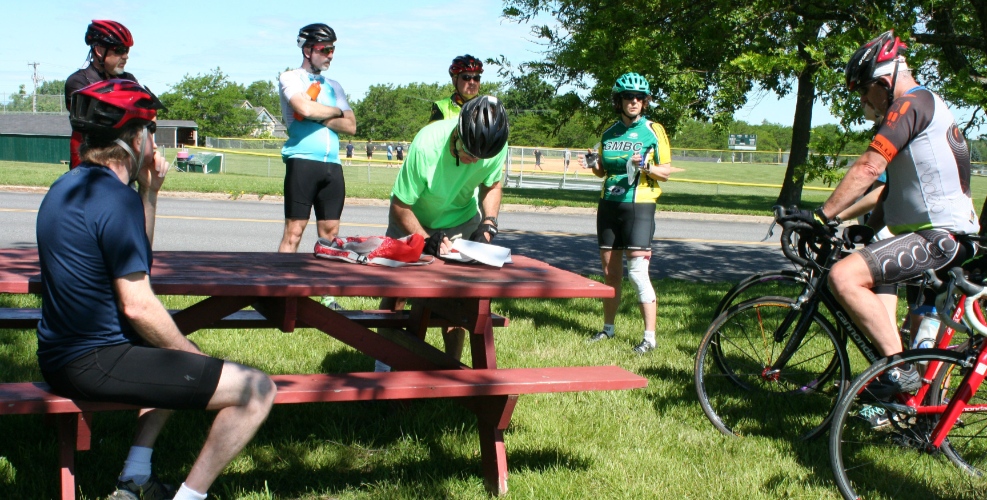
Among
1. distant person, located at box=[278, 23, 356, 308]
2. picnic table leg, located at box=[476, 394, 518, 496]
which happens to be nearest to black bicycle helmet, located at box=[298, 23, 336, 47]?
distant person, located at box=[278, 23, 356, 308]

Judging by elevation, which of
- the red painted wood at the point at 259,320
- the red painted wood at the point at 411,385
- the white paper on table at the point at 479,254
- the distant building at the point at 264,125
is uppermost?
the distant building at the point at 264,125

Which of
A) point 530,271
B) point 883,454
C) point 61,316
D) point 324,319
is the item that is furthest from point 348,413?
point 883,454

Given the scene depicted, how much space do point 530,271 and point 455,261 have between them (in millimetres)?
414

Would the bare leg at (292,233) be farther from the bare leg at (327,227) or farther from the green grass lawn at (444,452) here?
the green grass lawn at (444,452)

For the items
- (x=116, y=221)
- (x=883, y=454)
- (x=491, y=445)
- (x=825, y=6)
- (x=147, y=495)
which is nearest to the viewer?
(x=116, y=221)

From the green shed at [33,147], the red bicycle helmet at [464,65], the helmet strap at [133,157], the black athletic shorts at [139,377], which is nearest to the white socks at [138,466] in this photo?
the black athletic shorts at [139,377]

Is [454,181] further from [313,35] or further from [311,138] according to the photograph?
[313,35]

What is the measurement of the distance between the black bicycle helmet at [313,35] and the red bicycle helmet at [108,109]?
3354mm

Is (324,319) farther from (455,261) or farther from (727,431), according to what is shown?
(727,431)

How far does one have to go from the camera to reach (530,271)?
385cm

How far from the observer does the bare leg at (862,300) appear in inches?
140

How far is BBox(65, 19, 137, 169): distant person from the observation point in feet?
17.6

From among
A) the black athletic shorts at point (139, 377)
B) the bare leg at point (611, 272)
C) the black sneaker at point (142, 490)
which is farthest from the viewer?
the bare leg at point (611, 272)

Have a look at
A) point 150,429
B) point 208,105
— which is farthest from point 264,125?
point 150,429
